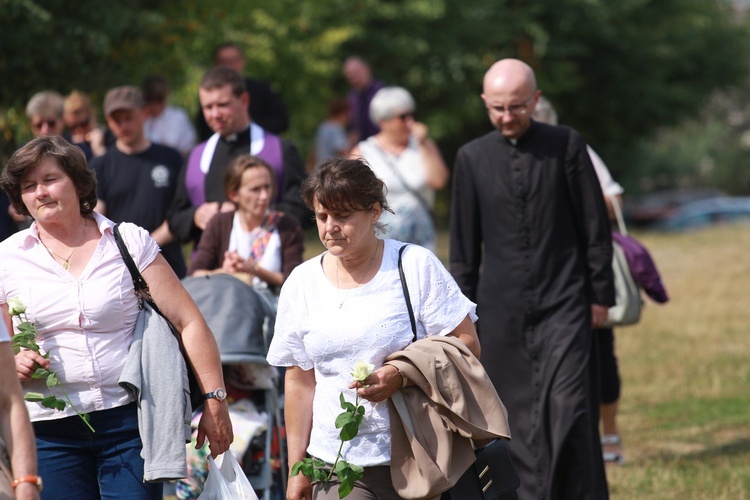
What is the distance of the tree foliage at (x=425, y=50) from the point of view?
41.4 feet

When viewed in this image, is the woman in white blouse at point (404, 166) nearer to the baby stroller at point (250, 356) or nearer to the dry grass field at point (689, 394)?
the dry grass field at point (689, 394)

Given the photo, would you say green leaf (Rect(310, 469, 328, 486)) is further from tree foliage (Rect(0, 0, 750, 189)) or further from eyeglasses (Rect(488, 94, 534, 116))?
tree foliage (Rect(0, 0, 750, 189))

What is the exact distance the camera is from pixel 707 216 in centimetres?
3859

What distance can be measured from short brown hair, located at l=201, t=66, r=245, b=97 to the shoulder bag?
245cm

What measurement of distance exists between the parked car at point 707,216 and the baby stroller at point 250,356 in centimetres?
3064

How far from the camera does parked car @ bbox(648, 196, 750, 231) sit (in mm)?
37312

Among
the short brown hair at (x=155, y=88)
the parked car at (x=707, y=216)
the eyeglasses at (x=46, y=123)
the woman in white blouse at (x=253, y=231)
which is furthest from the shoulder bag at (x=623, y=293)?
the parked car at (x=707, y=216)

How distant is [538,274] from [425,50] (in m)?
24.0

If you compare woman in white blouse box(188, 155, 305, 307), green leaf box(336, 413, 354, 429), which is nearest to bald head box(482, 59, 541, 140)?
woman in white blouse box(188, 155, 305, 307)

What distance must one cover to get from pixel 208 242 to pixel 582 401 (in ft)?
6.92

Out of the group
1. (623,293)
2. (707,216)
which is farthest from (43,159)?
(707,216)

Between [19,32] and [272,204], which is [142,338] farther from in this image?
[19,32]

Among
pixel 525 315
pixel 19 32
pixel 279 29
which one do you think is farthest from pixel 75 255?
pixel 279 29

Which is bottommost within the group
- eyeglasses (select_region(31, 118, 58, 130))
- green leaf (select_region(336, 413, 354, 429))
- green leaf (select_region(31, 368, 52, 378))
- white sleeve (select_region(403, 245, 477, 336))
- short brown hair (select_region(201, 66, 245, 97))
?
green leaf (select_region(336, 413, 354, 429))
